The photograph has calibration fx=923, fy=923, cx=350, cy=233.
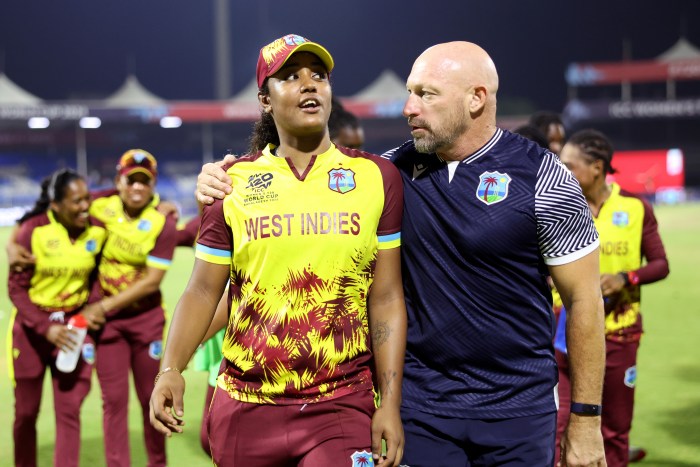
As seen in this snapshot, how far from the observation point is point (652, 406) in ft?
26.5

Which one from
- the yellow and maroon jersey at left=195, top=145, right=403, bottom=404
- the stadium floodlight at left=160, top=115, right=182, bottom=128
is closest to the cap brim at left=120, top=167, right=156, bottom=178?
the yellow and maroon jersey at left=195, top=145, right=403, bottom=404

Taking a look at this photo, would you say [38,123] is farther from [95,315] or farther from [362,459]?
[362,459]

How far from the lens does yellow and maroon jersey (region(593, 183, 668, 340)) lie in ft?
19.2

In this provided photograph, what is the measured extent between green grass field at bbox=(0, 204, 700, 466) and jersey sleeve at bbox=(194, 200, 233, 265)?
3768 mm

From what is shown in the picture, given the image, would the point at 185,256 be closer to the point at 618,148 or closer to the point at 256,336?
the point at 256,336

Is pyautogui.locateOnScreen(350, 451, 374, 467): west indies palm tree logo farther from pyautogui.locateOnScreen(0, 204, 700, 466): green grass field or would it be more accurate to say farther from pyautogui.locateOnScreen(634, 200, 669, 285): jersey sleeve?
pyautogui.locateOnScreen(0, 204, 700, 466): green grass field

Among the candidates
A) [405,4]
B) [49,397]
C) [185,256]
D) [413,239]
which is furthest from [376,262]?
[405,4]

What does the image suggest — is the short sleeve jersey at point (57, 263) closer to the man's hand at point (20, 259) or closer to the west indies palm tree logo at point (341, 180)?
the man's hand at point (20, 259)

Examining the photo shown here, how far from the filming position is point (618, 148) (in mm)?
46719

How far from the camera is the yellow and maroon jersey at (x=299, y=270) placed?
10.2ft

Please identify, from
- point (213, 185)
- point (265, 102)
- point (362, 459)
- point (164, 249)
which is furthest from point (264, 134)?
point (164, 249)

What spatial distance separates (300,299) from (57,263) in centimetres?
363


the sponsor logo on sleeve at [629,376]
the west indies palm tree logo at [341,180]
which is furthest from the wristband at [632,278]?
the west indies palm tree logo at [341,180]

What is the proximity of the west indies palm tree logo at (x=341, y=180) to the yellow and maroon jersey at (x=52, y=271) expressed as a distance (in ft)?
11.8
